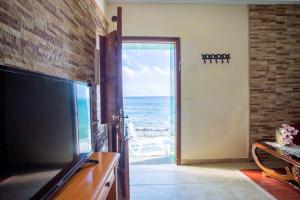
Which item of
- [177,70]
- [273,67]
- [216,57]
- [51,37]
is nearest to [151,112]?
[177,70]

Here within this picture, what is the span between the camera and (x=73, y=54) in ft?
7.66

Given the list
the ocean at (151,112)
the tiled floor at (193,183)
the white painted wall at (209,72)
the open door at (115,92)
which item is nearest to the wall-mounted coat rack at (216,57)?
the white painted wall at (209,72)

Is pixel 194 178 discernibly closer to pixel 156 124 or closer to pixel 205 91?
pixel 205 91

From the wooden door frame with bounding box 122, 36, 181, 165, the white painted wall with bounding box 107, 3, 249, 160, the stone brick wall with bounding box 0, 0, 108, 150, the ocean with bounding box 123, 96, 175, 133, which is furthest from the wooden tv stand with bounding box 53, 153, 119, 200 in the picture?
the white painted wall with bounding box 107, 3, 249, 160

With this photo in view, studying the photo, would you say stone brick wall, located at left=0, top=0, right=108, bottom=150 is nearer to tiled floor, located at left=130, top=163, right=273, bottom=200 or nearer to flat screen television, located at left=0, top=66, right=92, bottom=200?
flat screen television, located at left=0, top=66, right=92, bottom=200

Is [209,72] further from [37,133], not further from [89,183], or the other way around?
[37,133]

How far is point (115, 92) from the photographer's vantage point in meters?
3.01

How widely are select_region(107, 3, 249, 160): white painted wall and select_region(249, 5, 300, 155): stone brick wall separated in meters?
0.15

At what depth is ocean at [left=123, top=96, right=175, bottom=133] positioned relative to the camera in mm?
4926

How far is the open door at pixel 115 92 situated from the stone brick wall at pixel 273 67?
2658 mm

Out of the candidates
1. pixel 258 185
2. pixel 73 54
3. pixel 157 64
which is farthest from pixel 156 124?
pixel 73 54

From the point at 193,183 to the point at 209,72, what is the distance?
6.35 ft

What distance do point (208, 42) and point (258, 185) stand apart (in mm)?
2412

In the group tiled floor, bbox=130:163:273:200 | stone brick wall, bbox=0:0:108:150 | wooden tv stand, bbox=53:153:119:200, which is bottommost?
tiled floor, bbox=130:163:273:200
